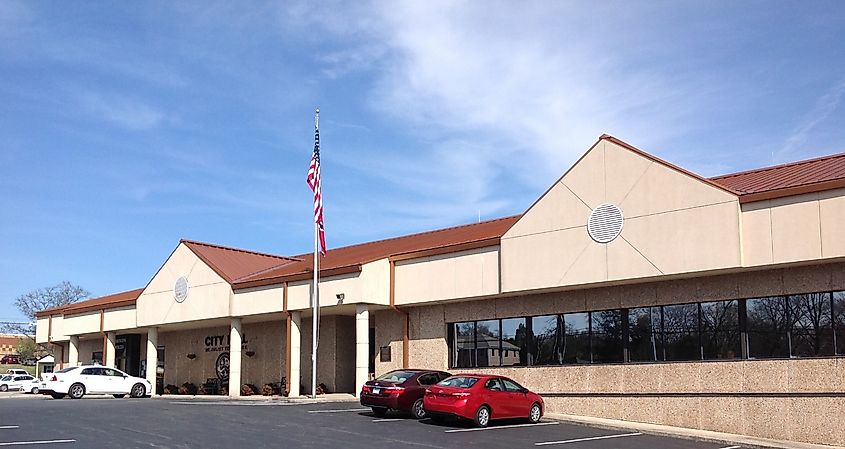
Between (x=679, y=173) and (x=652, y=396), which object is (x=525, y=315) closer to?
(x=652, y=396)

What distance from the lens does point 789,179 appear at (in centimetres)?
2278

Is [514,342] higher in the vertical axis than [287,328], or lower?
lower

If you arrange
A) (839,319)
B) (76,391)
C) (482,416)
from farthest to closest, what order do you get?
(76,391) < (482,416) < (839,319)

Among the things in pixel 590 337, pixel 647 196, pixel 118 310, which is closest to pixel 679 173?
pixel 647 196

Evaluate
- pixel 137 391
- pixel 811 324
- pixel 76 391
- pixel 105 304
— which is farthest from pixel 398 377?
pixel 105 304

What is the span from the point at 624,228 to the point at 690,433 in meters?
5.66

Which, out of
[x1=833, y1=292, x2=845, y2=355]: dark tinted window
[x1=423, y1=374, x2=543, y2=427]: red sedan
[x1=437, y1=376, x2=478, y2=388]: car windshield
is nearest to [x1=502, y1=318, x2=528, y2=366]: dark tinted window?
[x1=423, y1=374, x2=543, y2=427]: red sedan

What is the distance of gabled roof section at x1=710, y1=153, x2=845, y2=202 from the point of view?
2098 cm

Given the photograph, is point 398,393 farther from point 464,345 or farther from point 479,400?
point 464,345

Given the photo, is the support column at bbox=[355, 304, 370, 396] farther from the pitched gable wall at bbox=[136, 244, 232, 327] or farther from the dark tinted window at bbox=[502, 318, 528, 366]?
the pitched gable wall at bbox=[136, 244, 232, 327]

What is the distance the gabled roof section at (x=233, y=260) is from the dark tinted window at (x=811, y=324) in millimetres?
22813

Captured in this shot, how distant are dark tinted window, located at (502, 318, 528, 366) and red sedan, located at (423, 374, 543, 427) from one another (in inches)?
160

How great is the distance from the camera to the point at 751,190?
22.6m

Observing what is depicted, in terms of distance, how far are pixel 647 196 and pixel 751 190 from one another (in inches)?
105
